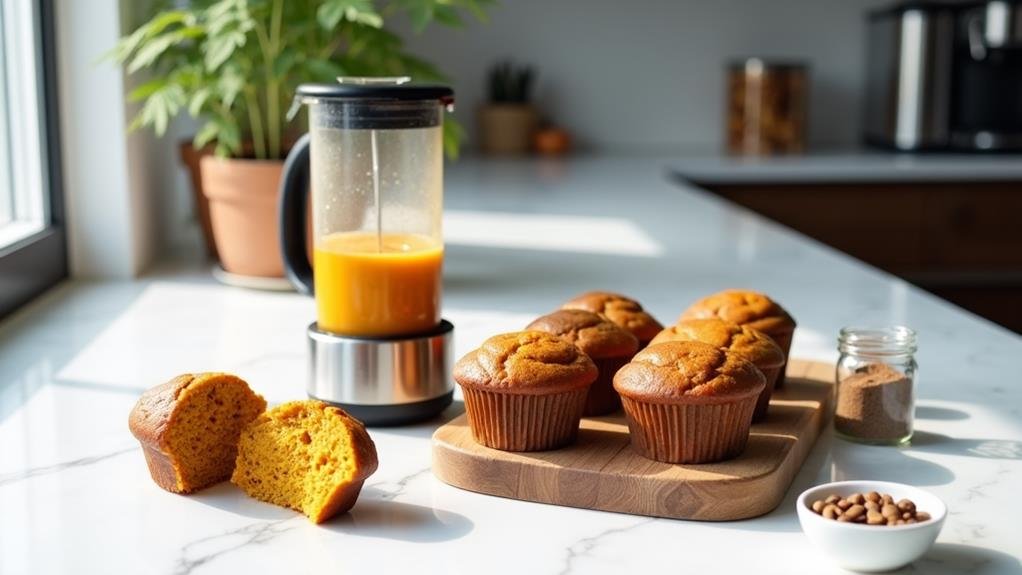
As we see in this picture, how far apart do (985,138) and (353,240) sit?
254 cm

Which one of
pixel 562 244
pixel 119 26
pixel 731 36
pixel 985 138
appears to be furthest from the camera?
pixel 731 36

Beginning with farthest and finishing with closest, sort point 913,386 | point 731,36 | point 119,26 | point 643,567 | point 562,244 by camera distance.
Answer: point 731,36, point 562,244, point 119,26, point 913,386, point 643,567

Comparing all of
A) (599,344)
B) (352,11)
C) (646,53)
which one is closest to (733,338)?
(599,344)

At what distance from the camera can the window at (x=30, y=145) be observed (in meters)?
1.65

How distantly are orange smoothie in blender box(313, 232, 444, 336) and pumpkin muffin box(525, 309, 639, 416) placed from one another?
11cm

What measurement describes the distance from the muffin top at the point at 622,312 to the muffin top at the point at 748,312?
1.8 inches

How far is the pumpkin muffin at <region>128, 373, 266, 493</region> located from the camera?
0.95 m

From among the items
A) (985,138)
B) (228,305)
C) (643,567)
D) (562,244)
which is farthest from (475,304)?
(985,138)

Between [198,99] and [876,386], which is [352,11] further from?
[876,386]

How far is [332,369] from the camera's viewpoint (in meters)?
1.12

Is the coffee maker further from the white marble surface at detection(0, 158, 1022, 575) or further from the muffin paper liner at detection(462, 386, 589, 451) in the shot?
the muffin paper liner at detection(462, 386, 589, 451)

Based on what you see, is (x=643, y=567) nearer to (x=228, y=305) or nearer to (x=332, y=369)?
(x=332, y=369)

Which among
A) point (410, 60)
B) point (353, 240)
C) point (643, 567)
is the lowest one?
point (643, 567)

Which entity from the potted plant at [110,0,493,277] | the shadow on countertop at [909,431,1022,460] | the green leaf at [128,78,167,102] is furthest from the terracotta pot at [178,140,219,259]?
the shadow on countertop at [909,431,1022,460]
